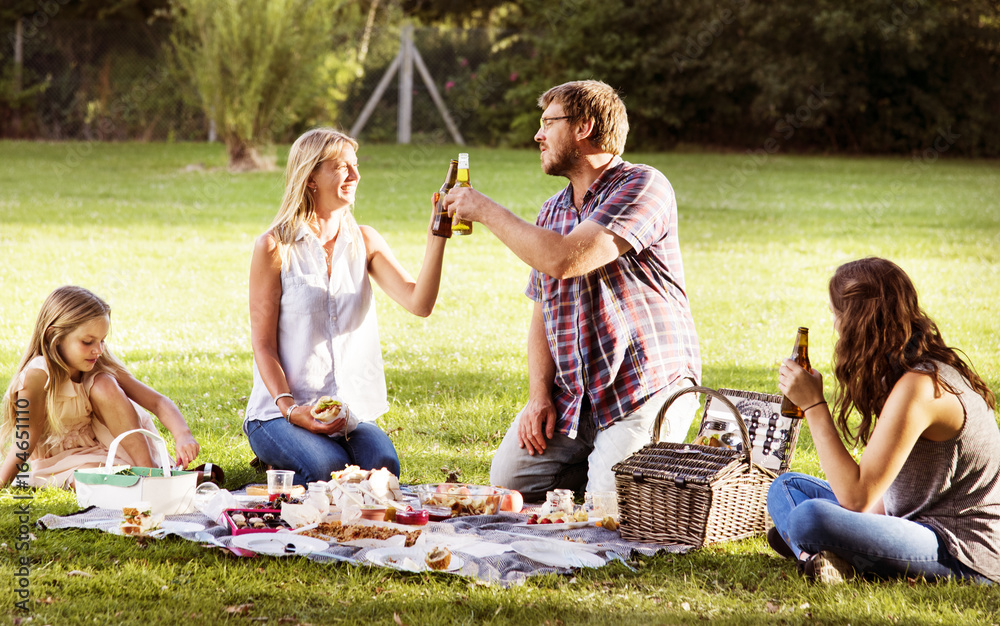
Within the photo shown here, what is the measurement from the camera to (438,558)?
13.2ft

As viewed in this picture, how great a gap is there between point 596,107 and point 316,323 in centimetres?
174

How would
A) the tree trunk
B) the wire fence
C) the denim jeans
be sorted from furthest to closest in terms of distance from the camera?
the wire fence
the tree trunk
the denim jeans

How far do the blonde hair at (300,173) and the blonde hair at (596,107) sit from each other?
1.08 m

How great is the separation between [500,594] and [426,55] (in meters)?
28.1

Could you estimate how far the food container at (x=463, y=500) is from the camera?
483 centimetres

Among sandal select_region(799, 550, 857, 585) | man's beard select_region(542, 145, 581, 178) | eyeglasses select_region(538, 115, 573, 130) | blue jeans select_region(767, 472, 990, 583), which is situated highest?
eyeglasses select_region(538, 115, 573, 130)

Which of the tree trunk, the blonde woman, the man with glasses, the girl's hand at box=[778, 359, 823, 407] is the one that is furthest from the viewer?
the tree trunk

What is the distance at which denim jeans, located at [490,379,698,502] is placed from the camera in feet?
16.1

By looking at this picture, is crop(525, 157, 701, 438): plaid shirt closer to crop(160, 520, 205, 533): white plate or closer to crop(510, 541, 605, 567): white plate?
crop(510, 541, 605, 567): white plate

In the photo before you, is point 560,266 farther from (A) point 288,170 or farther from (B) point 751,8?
(B) point 751,8

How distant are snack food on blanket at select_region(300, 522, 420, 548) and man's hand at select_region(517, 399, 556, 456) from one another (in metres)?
0.98

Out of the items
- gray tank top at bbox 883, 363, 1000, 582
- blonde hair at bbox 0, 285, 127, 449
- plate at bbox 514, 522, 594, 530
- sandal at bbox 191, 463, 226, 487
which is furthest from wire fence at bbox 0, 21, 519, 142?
gray tank top at bbox 883, 363, 1000, 582

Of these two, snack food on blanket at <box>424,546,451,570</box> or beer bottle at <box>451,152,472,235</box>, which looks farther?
beer bottle at <box>451,152,472,235</box>

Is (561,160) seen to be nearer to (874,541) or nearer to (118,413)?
(874,541)
